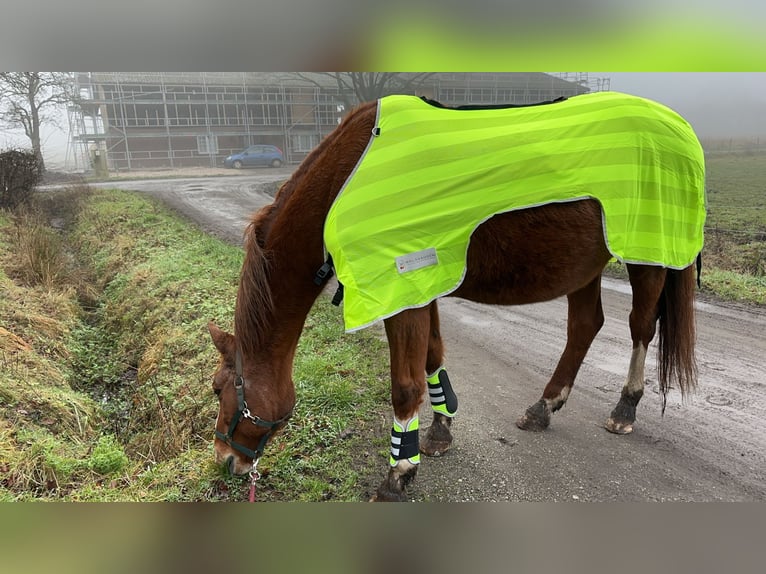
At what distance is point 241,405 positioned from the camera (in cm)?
196

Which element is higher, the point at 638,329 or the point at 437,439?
the point at 638,329

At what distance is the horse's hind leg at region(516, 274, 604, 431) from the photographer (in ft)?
8.71

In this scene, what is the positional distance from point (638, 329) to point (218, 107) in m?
2.68

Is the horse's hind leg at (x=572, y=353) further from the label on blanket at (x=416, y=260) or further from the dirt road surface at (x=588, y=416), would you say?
the label on blanket at (x=416, y=260)

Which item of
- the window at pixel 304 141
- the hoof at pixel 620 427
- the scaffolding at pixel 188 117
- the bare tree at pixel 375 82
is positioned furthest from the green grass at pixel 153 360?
the bare tree at pixel 375 82

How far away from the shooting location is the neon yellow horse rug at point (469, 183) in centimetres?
171

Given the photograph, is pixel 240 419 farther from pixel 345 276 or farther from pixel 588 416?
pixel 588 416

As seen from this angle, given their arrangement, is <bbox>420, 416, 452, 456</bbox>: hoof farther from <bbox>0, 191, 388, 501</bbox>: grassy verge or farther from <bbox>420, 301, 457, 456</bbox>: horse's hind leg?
<bbox>0, 191, 388, 501</bbox>: grassy verge

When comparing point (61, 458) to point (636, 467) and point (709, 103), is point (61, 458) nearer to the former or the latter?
point (636, 467)

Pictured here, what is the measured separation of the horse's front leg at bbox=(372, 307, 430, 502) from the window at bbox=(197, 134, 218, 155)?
1.55 meters

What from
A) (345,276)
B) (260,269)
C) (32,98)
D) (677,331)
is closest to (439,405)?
(345,276)

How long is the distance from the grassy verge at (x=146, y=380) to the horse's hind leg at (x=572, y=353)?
37.4 inches

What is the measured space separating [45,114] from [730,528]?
3.91m
